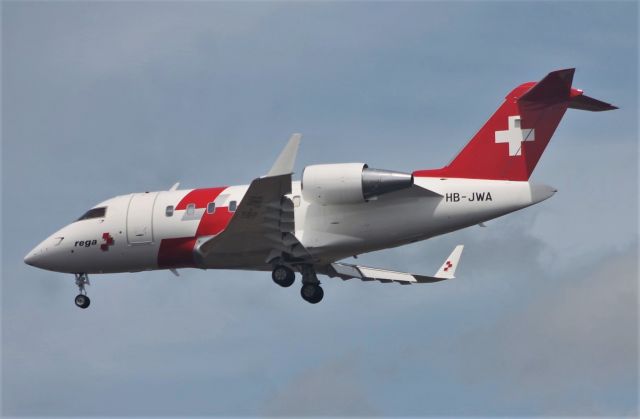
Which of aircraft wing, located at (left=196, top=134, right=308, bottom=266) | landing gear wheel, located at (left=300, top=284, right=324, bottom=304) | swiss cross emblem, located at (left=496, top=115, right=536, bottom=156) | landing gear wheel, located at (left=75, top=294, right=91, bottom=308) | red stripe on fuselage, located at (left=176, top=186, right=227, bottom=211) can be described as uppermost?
swiss cross emblem, located at (left=496, top=115, right=536, bottom=156)

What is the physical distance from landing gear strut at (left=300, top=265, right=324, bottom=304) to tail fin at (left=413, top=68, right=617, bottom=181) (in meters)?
5.52

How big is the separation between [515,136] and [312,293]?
342 inches

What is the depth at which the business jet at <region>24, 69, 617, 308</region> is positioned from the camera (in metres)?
40.3

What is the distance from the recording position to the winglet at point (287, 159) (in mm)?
38844

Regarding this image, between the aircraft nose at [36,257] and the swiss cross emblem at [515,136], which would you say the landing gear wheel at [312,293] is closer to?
the swiss cross emblem at [515,136]

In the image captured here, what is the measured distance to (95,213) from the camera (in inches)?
1791

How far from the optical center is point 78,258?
4534 centimetres

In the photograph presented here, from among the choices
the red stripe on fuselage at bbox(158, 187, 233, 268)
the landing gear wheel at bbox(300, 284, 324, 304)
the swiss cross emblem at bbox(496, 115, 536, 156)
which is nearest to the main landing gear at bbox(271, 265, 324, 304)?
the landing gear wheel at bbox(300, 284, 324, 304)

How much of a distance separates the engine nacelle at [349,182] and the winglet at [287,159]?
1790mm

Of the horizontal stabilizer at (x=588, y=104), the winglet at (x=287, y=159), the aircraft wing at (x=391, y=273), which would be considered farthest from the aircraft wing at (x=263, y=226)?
the horizontal stabilizer at (x=588, y=104)

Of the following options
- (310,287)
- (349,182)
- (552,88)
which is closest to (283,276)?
(310,287)

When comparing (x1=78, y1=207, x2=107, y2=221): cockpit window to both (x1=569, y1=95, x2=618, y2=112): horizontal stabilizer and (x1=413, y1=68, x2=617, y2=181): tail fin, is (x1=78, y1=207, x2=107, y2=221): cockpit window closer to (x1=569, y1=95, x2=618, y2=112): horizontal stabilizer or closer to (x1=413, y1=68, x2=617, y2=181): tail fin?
(x1=413, y1=68, x2=617, y2=181): tail fin

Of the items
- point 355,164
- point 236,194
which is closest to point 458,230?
point 355,164

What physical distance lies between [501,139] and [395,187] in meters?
3.82
